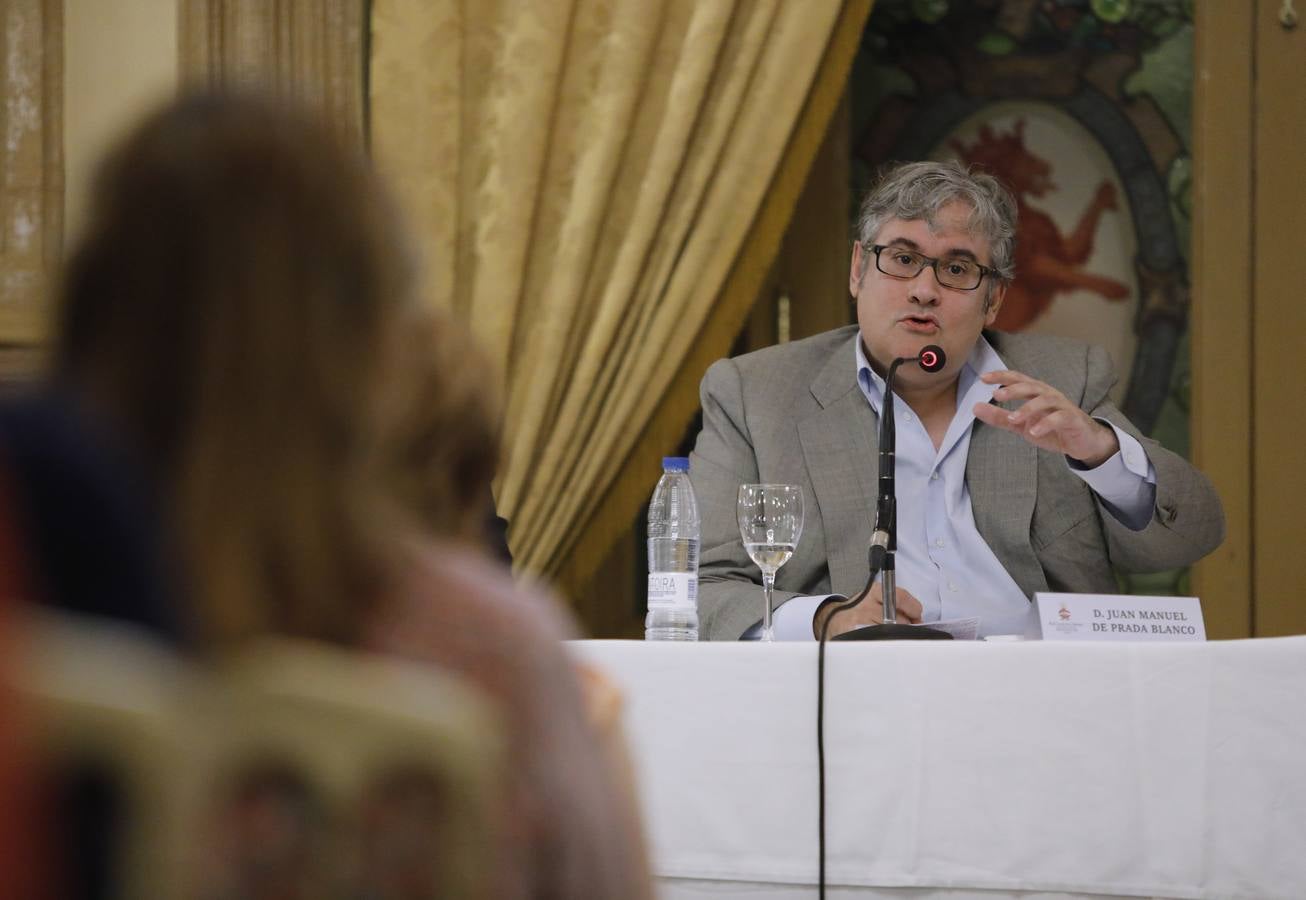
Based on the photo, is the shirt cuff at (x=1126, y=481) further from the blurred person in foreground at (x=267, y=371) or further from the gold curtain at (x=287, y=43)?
the gold curtain at (x=287, y=43)

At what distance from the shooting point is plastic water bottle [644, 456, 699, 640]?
207 cm

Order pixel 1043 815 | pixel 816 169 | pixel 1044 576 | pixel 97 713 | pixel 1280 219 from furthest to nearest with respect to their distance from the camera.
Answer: pixel 816 169 → pixel 1280 219 → pixel 1044 576 → pixel 1043 815 → pixel 97 713

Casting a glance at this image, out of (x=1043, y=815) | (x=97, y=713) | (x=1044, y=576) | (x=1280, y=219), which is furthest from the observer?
(x=1280, y=219)

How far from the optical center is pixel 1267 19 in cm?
330

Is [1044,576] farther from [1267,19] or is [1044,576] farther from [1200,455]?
[1267,19]

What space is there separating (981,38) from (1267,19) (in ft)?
2.06

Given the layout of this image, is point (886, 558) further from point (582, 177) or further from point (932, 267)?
point (582, 177)

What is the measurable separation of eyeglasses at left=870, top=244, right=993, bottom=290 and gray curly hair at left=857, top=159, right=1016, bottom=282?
1.7 inches

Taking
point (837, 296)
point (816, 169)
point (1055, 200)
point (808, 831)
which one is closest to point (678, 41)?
point (816, 169)

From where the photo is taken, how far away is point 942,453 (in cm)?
253

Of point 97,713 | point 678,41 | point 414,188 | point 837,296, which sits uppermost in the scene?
point 678,41

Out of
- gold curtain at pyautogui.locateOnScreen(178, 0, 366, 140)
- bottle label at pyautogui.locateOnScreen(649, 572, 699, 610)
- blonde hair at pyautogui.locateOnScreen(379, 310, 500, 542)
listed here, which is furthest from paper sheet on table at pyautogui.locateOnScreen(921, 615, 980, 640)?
gold curtain at pyautogui.locateOnScreen(178, 0, 366, 140)

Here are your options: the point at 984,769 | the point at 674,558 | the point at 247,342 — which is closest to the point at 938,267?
the point at 674,558

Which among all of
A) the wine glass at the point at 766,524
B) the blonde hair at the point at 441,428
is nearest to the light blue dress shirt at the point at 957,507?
the wine glass at the point at 766,524
